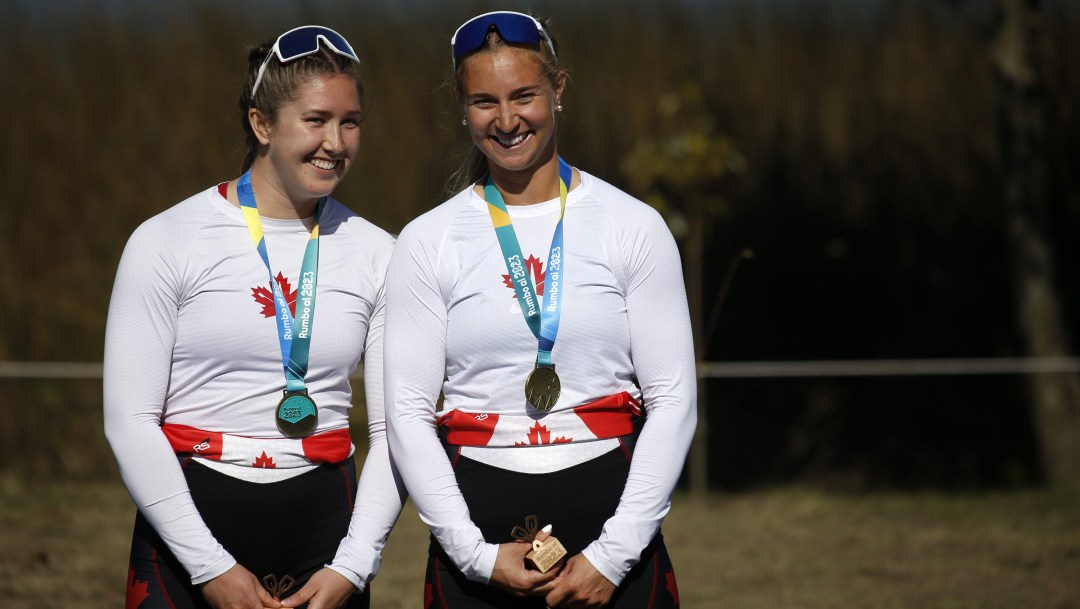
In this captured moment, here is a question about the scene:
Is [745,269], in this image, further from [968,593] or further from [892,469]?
[968,593]

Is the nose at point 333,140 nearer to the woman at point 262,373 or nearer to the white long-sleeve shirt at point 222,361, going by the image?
the woman at point 262,373

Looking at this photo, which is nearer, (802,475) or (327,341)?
(327,341)

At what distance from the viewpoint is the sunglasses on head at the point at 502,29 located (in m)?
2.28

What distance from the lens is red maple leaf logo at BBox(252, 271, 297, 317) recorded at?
2.28 metres

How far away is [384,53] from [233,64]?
1079 millimetres

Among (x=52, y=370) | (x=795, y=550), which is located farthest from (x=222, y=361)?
(x=52, y=370)

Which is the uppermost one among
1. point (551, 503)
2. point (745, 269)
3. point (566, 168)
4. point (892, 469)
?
point (566, 168)

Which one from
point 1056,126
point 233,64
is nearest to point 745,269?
point 1056,126

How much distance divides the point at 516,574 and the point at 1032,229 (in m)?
5.41

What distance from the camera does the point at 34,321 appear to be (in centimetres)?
738

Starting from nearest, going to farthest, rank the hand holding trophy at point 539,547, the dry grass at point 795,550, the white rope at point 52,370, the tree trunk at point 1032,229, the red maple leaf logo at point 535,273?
the hand holding trophy at point 539,547 → the red maple leaf logo at point 535,273 → the dry grass at point 795,550 → the white rope at point 52,370 → the tree trunk at point 1032,229

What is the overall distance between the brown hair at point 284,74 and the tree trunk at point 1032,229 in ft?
17.0

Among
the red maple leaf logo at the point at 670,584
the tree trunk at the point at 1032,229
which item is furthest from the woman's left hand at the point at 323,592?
the tree trunk at the point at 1032,229

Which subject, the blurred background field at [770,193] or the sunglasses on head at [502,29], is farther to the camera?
the blurred background field at [770,193]
